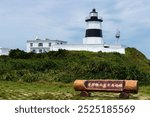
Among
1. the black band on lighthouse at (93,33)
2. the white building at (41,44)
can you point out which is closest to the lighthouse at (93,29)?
the black band on lighthouse at (93,33)

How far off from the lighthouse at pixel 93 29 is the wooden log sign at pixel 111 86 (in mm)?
36311

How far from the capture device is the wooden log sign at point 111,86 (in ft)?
57.4

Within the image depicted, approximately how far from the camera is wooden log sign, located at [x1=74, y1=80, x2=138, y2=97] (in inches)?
689

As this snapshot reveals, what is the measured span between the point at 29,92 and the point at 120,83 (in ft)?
13.7

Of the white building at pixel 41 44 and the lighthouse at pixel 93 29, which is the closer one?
the lighthouse at pixel 93 29

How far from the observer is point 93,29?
5541 centimetres

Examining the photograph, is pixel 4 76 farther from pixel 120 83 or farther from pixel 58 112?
pixel 58 112

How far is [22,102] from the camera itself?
10914 millimetres

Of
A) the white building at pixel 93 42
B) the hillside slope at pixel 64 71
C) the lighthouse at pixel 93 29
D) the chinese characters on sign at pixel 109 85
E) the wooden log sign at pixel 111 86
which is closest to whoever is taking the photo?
the wooden log sign at pixel 111 86

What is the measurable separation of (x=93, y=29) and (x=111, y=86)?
1499 inches

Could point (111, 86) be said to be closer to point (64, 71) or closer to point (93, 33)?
point (64, 71)

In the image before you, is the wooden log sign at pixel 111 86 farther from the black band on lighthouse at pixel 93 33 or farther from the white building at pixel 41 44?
the white building at pixel 41 44

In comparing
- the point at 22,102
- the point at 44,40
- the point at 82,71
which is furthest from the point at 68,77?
the point at 44,40

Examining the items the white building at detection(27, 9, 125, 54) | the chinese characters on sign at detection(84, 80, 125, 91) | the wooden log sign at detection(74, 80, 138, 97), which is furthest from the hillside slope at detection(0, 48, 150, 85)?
the white building at detection(27, 9, 125, 54)
